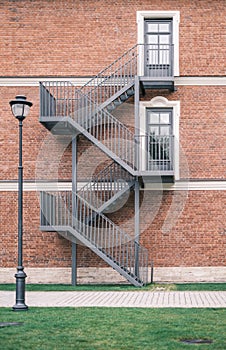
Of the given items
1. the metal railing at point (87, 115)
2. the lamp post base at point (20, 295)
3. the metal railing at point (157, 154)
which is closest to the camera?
the lamp post base at point (20, 295)

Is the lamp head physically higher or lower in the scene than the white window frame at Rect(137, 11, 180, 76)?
lower

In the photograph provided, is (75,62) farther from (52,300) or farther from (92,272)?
(52,300)

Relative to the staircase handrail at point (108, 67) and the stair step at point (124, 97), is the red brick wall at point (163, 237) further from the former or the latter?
the staircase handrail at point (108, 67)

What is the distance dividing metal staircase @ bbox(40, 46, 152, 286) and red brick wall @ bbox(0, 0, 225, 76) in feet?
1.84

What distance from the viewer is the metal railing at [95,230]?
16438mm

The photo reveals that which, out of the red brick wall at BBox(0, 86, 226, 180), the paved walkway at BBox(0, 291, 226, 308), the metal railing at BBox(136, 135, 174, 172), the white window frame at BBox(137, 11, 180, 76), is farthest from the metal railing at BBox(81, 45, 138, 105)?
the paved walkway at BBox(0, 291, 226, 308)

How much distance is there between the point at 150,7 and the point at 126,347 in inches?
495

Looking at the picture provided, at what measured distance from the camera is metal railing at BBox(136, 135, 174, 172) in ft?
56.2

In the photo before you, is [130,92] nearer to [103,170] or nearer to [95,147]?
[95,147]

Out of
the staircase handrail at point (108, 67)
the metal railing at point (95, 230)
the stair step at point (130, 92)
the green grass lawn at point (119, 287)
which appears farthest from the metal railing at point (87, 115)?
the green grass lawn at point (119, 287)

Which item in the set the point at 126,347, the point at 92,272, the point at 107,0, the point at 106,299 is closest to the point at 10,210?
the point at 92,272

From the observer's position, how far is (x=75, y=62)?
18.1 meters

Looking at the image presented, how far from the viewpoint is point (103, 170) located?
701 inches

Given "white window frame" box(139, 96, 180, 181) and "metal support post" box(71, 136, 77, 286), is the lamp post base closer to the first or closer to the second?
"metal support post" box(71, 136, 77, 286)
